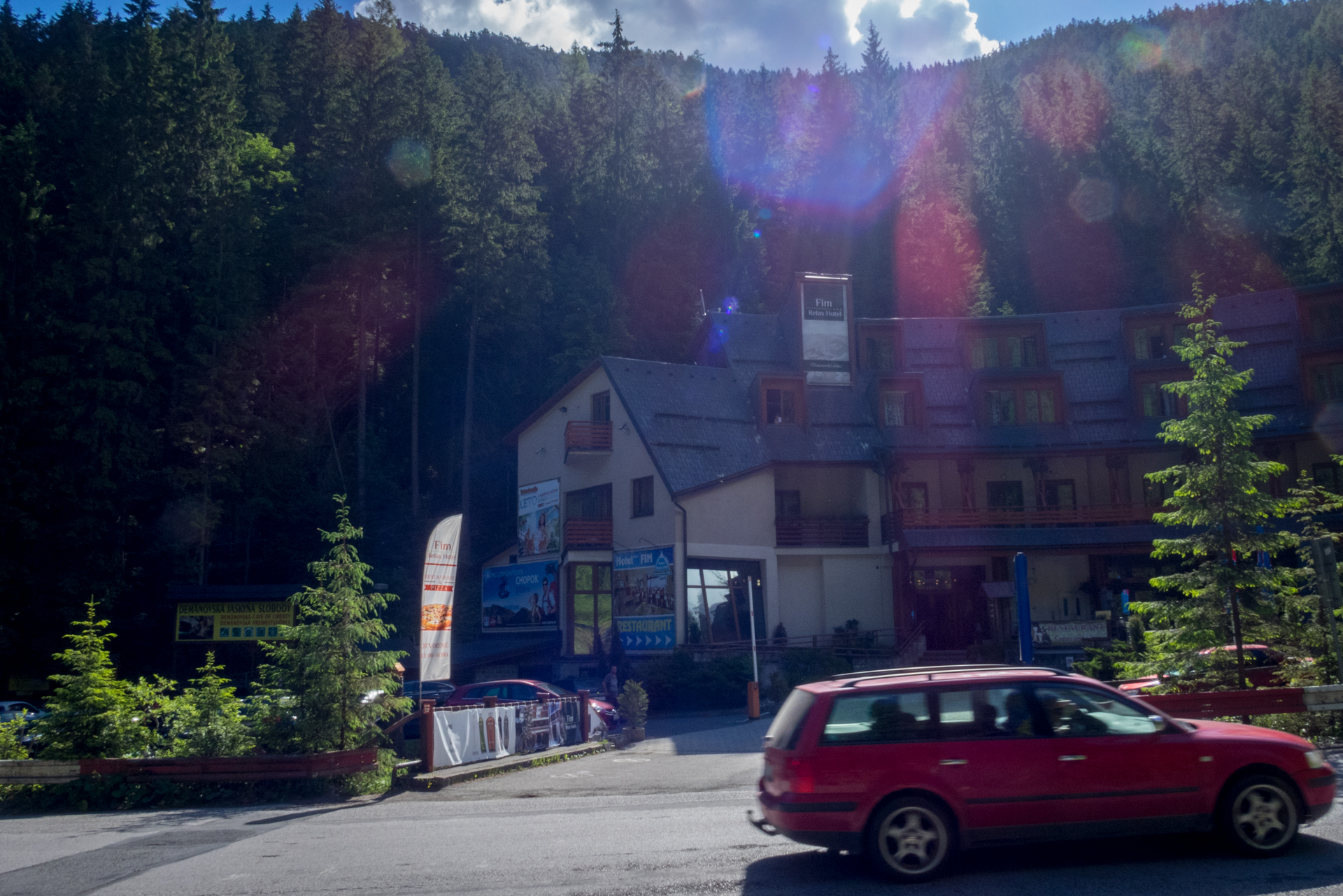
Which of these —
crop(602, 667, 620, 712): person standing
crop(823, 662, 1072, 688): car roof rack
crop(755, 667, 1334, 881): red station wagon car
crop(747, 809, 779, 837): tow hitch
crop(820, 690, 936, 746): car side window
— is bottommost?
crop(602, 667, 620, 712): person standing

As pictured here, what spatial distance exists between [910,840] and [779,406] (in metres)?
31.0

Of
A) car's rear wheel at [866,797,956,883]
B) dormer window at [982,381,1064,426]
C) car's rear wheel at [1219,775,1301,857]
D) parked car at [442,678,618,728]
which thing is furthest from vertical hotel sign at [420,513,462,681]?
dormer window at [982,381,1064,426]

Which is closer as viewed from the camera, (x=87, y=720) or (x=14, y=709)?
(x=87, y=720)

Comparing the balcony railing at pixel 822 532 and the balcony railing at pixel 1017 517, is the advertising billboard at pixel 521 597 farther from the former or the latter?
the balcony railing at pixel 1017 517

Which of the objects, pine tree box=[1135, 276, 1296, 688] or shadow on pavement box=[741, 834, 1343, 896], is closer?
shadow on pavement box=[741, 834, 1343, 896]

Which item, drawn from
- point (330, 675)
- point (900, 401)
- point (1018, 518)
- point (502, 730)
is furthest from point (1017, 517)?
point (330, 675)

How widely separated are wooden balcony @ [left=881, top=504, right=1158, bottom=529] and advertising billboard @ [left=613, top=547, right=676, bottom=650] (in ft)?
29.9

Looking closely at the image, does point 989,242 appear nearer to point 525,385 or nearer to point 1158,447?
point 1158,447

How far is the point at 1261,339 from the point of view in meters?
37.5

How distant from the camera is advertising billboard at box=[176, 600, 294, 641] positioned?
2706cm

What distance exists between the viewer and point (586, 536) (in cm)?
3547

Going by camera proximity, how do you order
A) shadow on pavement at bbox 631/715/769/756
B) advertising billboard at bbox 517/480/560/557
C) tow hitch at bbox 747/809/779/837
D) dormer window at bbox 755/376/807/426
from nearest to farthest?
tow hitch at bbox 747/809/779/837
shadow on pavement at bbox 631/715/769/756
dormer window at bbox 755/376/807/426
advertising billboard at bbox 517/480/560/557

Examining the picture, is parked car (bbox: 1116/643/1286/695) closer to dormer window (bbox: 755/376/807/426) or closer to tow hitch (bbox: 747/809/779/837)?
tow hitch (bbox: 747/809/779/837)

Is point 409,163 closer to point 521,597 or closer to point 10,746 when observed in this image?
point 521,597
